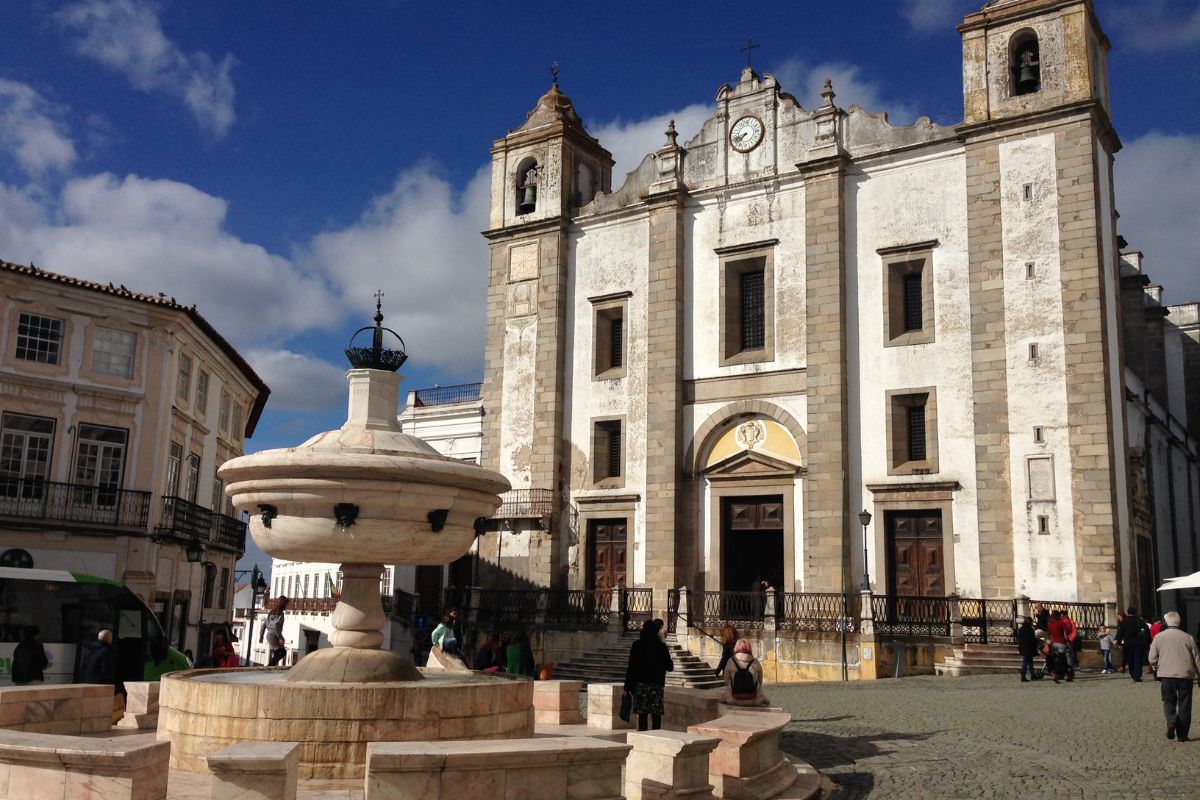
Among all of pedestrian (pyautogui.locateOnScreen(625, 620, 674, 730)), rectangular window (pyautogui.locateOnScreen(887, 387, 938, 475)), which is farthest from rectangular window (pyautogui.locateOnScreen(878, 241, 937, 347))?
pedestrian (pyautogui.locateOnScreen(625, 620, 674, 730))

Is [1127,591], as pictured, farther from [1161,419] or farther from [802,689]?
[1161,419]

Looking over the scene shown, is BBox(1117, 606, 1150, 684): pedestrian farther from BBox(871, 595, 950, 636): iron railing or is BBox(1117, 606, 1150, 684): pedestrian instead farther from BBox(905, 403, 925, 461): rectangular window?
BBox(905, 403, 925, 461): rectangular window

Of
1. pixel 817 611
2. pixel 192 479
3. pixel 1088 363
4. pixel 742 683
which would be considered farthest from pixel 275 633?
pixel 1088 363

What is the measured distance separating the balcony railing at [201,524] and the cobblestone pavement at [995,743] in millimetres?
15214

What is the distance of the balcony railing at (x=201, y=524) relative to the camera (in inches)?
1005

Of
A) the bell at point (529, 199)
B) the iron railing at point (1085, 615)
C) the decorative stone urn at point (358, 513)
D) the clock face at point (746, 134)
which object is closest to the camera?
the decorative stone urn at point (358, 513)

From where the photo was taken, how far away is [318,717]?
771 cm

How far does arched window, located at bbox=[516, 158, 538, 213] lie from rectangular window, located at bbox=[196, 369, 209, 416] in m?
9.88

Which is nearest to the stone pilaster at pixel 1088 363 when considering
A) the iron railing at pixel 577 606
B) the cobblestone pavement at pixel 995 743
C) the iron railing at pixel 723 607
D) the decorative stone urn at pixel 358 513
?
the cobblestone pavement at pixel 995 743

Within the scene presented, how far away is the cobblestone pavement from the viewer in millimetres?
8938

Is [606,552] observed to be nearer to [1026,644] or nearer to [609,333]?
[609,333]

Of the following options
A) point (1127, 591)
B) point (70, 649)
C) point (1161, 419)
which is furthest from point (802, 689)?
point (1161, 419)

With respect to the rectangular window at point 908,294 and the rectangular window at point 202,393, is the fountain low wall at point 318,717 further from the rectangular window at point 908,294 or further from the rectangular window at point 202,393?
the rectangular window at point 202,393

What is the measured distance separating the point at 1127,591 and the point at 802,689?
24.7 ft
